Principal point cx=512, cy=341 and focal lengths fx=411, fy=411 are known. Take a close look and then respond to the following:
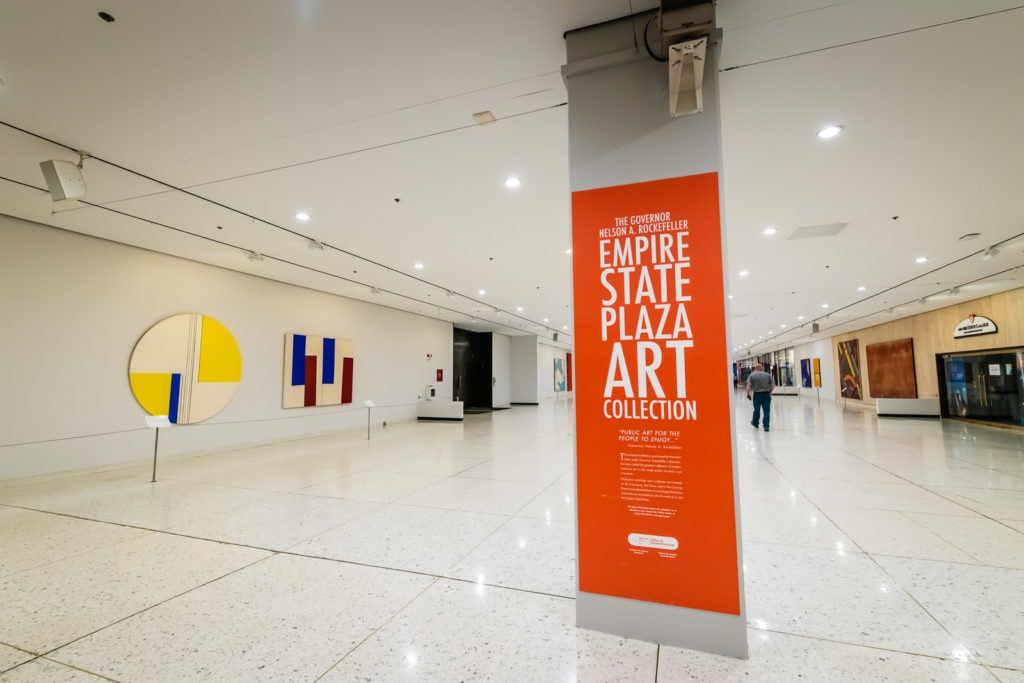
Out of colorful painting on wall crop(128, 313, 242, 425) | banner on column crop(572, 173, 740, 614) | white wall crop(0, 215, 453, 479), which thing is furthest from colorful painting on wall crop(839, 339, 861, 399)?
colorful painting on wall crop(128, 313, 242, 425)

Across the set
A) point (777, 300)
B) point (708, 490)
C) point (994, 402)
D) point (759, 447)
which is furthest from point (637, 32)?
point (994, 402)

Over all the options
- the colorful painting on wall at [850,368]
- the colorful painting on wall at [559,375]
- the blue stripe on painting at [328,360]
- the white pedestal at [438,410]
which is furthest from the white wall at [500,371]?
the colorful painting on wall at [850,368]

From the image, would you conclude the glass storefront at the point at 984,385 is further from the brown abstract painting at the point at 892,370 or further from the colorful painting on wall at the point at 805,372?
the colorful painting on wall at the point at 805,372

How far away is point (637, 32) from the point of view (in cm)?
239

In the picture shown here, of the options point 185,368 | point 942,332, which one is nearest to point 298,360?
point 185,368

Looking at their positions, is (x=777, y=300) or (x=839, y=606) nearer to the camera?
(x=839, y=606)

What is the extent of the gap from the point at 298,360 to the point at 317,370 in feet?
1.89

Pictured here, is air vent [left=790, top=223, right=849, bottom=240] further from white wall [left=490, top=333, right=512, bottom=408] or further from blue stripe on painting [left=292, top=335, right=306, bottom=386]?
white wall [left=490, top=333, right=512, bottom=408]

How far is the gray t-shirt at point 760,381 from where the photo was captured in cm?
929

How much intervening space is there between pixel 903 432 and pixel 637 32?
11240mm

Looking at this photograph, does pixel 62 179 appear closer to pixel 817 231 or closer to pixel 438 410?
pixel 817 231

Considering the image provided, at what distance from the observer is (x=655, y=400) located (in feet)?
6.86

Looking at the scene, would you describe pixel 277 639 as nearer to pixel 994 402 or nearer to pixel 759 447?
pixel 759 447

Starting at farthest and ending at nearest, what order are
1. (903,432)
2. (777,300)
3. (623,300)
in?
1. (777,300)
2. (903,432)
3. (623,300)
